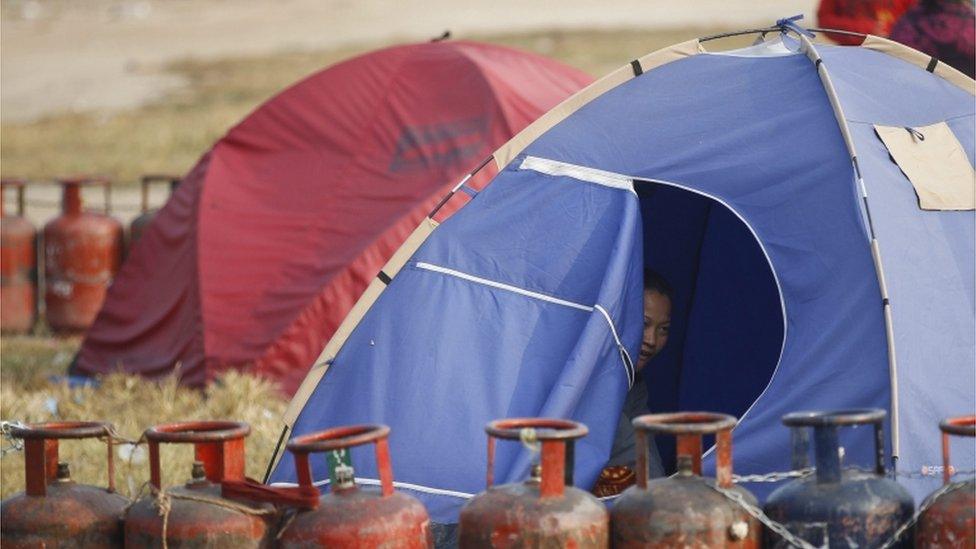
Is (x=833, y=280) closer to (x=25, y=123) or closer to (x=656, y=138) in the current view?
(x=656, y=138)

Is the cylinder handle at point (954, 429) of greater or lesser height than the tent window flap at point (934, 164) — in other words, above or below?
below

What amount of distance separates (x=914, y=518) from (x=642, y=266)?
5.60 ft

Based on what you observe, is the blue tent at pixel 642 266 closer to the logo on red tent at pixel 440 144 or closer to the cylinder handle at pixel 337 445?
the cylinder handle at pixel 337 445

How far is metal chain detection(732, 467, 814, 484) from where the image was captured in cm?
419

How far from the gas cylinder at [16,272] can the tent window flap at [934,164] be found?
24.4ft

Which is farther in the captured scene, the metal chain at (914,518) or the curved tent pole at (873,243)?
the curved tent pole at (873,243)

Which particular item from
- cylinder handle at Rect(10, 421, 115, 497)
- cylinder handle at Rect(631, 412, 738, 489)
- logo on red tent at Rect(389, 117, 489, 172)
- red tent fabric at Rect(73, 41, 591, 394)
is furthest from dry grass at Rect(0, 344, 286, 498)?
cylinder handle at Rect(631, 412, 738, 489)

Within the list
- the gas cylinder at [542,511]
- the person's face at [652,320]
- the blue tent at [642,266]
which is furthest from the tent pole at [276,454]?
the gas cylinder at [542,511]

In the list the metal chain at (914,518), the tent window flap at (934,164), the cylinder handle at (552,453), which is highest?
the tent window flap at (934,164)

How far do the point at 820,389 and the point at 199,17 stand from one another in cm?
4377

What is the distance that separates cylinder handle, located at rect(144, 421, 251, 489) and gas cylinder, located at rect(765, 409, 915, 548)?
1.31 m

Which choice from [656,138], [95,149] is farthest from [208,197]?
[95,149]

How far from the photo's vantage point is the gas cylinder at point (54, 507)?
4.13 m

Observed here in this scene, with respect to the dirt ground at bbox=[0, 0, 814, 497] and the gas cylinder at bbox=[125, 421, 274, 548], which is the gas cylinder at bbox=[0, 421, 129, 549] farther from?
the dirt ground at bbox=[0, 0, 814, 497]
